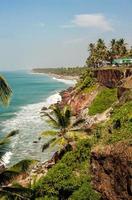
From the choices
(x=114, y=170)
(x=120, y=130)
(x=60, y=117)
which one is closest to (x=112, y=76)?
(x=60, y=117)

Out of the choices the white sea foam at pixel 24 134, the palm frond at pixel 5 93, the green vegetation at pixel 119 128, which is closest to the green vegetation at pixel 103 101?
the white sea foam at pixel 24 134

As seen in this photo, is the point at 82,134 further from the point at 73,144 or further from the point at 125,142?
the point at 125,142

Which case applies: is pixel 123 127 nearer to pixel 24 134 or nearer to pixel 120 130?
pixel 120 130

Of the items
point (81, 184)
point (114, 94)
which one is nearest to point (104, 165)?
point (81, 184)

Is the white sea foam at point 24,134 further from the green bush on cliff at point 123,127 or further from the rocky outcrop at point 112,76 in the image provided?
the green bush on cliff at point 123,127

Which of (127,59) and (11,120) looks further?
(127,59)

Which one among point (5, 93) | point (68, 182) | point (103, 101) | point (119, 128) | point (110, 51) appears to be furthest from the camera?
point (110, 51)
